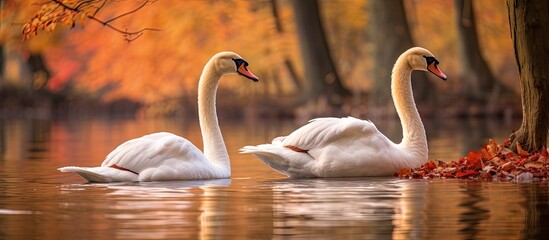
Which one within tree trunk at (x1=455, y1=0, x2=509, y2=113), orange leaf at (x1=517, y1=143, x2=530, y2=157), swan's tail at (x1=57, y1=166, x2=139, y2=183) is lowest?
swan's tail at (x1=57, y1=166, x2=139, y2=183)

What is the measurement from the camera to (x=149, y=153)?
45.7 ft

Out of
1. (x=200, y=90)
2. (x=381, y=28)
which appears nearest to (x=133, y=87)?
(x=381, y=28)

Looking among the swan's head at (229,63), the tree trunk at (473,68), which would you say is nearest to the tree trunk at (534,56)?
the swan's head at (229,63)

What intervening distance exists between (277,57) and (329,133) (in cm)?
2988

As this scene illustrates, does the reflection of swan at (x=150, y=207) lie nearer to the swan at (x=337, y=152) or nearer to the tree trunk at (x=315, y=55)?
the swan at (x=337, y=152)

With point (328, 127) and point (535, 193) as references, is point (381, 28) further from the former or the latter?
point (535, 193)

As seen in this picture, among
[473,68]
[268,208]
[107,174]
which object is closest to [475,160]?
[107,174]

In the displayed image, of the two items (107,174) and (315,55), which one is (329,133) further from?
(315,55)

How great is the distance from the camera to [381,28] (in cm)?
3675

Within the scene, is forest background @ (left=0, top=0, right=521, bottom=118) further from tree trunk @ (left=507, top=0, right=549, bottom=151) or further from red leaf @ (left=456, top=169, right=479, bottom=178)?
red leaf @ (left=456, top=169, right=479, bottom=178)

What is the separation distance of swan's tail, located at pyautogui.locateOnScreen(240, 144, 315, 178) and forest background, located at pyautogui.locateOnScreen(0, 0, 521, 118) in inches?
671

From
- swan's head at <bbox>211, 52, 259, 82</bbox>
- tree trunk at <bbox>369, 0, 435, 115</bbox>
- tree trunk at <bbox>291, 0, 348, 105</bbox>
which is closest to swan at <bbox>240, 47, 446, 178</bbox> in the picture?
swan's head at <bbox>211, 52, 259, 82</bbox>

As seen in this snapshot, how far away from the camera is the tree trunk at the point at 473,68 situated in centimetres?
3819

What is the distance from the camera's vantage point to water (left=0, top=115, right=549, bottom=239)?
29.2 ft
